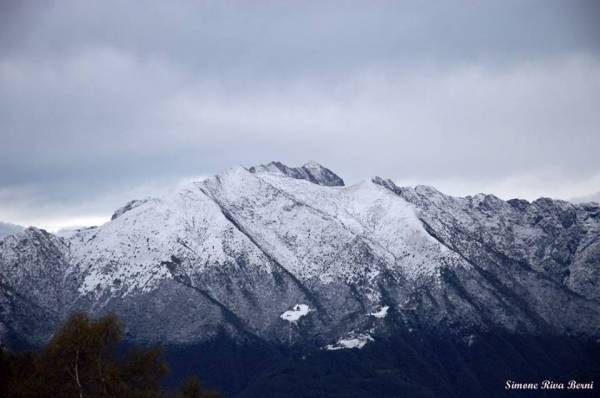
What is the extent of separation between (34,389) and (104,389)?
1017 cm

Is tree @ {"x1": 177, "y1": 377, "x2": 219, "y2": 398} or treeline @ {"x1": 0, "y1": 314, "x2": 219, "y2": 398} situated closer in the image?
treeline @ {"x1": 0, "y1": 314, "x2": 219, "y2": 398}

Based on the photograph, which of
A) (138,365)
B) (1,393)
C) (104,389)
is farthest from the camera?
(138,365)

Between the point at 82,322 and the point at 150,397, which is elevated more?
the point at 82,322

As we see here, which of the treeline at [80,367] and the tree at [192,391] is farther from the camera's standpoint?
the tree at [192,391]

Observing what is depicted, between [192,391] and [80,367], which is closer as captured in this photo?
[80,367]

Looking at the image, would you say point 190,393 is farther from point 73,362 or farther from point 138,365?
point 73,362

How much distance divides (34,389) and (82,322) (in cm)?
1171

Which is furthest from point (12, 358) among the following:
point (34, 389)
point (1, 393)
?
point (34, 389)

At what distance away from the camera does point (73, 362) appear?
126 metres

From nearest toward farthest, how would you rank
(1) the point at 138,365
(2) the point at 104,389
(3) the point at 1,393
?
(2) the point at 104,389, (3) the point at 1,393, (1) the point at 138,365

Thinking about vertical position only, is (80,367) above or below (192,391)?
above

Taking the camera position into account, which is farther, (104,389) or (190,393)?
(190,393)

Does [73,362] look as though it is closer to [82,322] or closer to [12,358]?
[82,322]

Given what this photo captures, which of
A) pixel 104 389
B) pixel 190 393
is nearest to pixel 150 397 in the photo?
pixel 104 389
